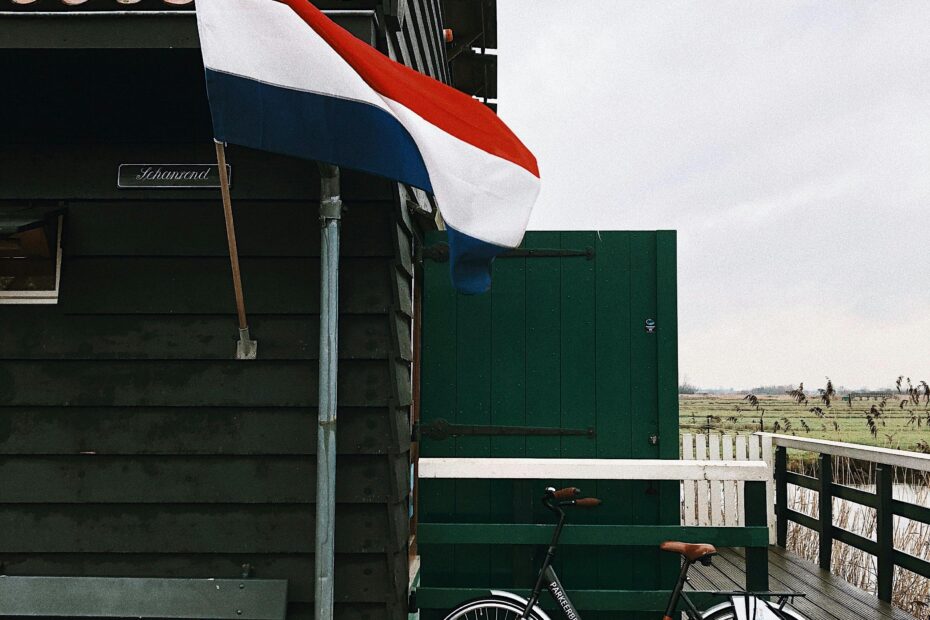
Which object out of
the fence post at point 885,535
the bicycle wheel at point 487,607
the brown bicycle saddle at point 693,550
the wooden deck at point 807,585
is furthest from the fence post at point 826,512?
the bicycle wheel at point 487,607

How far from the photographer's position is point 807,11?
28.2 meters

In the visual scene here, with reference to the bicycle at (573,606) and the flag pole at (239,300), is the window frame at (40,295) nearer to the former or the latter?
the flag pole at (239,300)

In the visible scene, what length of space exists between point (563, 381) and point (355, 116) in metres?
2.07

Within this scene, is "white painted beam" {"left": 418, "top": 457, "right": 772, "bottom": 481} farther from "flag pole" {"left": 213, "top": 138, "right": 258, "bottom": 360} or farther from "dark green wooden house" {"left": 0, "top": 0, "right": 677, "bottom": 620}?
"flag pole" {"left": 213, "top": 138, "right": 258, "bottom": 360}

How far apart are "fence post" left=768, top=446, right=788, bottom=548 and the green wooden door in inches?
113

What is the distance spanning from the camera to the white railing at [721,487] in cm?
573

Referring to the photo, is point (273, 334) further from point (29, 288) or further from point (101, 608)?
point (101, 608)

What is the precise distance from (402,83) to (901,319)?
42.9m

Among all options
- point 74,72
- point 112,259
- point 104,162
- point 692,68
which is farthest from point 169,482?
point 692,68

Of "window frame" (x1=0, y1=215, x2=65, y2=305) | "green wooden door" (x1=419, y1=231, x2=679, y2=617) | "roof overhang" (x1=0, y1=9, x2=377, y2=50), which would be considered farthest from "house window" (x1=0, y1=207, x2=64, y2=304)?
"green wooden door" (x1=419, y1=231, x2=679, y2=617)

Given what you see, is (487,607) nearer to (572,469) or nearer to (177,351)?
(572,469)

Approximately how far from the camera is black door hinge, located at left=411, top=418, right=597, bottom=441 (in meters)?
3.66

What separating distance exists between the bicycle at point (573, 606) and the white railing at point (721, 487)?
2549mm

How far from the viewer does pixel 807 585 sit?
15.5 ft
